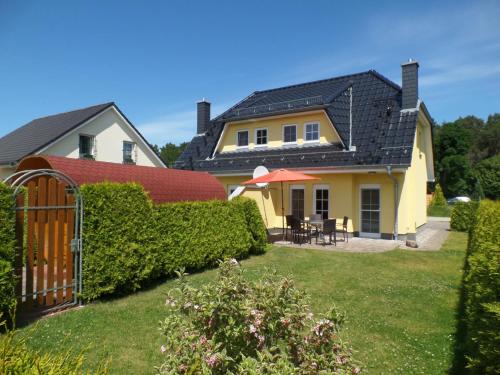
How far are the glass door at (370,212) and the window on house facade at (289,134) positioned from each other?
495 centimetres

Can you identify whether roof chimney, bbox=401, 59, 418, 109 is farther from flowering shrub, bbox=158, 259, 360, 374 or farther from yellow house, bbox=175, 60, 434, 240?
flowering shrub, bbox=158, 259, 360, 374

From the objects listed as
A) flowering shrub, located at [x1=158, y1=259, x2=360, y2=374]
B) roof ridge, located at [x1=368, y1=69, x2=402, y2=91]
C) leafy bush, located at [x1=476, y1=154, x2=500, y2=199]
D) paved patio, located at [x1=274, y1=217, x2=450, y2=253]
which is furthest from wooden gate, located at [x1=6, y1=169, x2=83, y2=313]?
leafy bush, located at [x1=476, y1=154, x2=500, y2=199]

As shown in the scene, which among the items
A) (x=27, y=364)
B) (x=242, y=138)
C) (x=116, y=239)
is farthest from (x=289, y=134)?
(x=27, y=364)

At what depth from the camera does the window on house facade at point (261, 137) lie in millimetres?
19784

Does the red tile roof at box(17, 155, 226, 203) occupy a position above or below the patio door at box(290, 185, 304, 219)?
above

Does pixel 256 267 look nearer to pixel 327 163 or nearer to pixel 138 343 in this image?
pixel 138 343

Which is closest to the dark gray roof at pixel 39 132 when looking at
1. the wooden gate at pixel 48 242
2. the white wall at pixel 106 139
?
the white wall at pixel 106 139

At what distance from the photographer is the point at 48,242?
6.32 m

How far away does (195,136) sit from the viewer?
81.5 feet

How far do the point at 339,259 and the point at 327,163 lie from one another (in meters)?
6.45

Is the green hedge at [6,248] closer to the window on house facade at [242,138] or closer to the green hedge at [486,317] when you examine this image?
the green hedge at [486,317]

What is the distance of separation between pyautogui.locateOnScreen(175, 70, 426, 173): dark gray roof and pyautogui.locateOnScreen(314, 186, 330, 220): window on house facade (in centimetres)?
129

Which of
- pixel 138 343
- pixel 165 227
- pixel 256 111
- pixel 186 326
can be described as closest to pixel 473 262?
pixel 186 326

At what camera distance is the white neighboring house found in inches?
973
